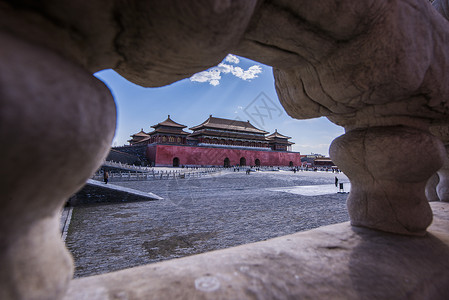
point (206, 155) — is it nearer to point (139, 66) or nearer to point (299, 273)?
point (299, 273)

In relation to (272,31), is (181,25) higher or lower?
lower

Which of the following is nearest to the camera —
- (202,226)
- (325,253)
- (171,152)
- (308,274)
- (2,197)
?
(2,197)

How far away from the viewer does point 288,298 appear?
72 centimetres

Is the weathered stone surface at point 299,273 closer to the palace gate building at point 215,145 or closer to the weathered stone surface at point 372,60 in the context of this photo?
the weathered stone surface at point 372,60

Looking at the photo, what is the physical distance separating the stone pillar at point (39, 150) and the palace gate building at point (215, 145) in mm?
24806

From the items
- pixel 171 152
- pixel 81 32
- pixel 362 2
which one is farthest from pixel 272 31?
pixel 171 152

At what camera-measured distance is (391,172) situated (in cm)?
120

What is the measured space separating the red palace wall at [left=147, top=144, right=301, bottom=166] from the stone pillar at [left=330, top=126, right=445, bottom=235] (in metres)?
24.3

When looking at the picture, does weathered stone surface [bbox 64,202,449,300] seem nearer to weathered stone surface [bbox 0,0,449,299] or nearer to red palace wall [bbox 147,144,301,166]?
weathered stone surface [bbox 0,0,449,299]

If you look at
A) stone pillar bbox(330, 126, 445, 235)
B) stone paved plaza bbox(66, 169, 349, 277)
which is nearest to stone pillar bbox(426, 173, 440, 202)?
stone paved plaza bbox(66, 169, 349, 277)

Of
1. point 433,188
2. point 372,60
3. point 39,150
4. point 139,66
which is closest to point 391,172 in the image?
point 372,60

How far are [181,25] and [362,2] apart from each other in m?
0.68

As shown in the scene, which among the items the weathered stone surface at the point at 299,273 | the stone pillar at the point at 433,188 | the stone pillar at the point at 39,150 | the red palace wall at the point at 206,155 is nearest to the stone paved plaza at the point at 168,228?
the stone pillar at the point at 433,188

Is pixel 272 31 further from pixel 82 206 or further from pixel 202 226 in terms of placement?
pixel 82 206
